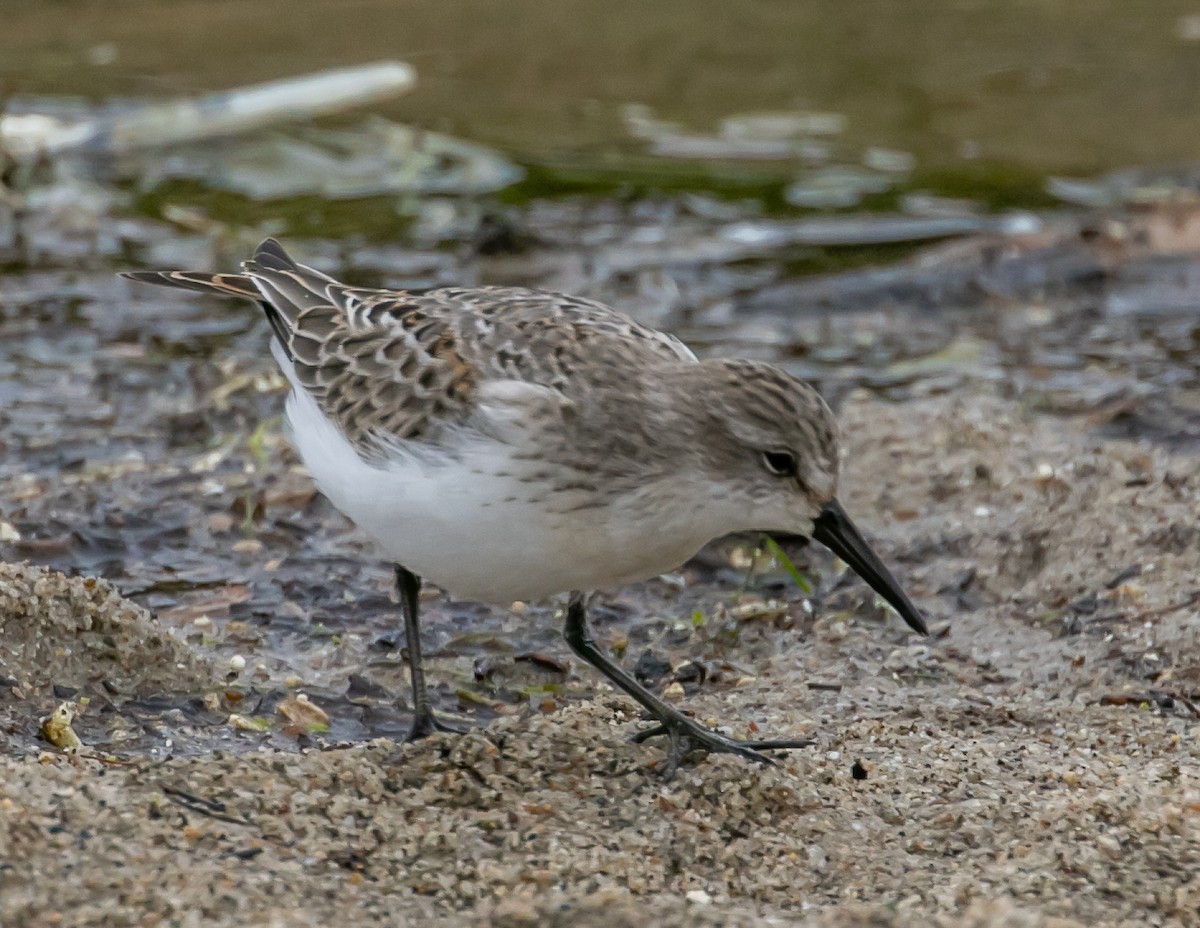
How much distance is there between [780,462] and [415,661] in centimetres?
133

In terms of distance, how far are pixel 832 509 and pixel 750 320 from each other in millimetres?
4480

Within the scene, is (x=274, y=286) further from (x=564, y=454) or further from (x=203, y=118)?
(x=203, y=118)

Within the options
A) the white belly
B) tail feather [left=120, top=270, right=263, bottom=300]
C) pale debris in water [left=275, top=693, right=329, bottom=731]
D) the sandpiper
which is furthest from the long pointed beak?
tail feather [left=120, top=270, right=263, bottom=300]

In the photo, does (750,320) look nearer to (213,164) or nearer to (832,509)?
(213,164)

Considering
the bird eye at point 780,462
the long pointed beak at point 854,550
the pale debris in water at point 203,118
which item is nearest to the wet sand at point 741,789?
the long pointed beak at point 854,550

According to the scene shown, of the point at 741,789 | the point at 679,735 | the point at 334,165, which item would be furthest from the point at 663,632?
the point at 334,165

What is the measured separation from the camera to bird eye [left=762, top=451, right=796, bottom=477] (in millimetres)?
4246

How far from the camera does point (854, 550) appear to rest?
440 cm

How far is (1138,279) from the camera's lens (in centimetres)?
916

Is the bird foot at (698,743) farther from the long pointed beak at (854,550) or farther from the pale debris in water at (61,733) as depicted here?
the pale debris in water at (61,733)

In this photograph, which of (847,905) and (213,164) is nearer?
(847,905)

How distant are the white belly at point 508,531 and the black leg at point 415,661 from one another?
48cm

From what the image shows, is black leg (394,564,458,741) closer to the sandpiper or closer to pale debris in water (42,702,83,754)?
the sandpiper

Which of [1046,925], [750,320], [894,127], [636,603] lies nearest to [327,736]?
[636,603]
